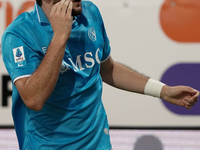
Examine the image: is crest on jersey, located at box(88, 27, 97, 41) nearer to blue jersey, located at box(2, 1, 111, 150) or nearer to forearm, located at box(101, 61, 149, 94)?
blue jersey, located at box(2, 1, 111, 150)

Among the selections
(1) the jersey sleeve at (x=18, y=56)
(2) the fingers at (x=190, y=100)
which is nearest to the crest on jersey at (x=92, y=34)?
(1) the jersey sleeve at (x=18, y=56)

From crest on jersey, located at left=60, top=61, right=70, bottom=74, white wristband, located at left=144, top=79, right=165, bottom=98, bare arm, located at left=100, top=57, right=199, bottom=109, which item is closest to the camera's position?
crest on jersey, located at left=60, top=61, right=70, bottom=74

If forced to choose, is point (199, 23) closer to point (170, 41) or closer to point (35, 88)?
point (170, 41)

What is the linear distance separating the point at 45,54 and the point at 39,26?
0.16m

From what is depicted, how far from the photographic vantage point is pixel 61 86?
1654 millimetres

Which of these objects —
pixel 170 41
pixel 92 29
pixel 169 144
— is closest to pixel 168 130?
pixel 169 144

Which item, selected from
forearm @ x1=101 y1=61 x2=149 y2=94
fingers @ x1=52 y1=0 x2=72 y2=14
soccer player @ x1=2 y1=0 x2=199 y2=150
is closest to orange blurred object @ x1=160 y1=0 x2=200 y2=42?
forearm @ x1=101 y1=61 x2=149 y2=94

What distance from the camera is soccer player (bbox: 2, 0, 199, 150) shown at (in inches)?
59.5

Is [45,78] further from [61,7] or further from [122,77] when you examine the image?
[122,77]

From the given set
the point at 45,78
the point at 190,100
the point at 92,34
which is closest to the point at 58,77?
the point at 45,78

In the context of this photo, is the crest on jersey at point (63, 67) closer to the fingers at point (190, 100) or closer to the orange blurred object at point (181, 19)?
the fingers at point (190, 100)

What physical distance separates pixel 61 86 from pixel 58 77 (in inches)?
1.7

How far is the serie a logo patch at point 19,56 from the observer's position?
1.54m

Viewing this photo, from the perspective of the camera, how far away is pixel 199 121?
9.74 feet
